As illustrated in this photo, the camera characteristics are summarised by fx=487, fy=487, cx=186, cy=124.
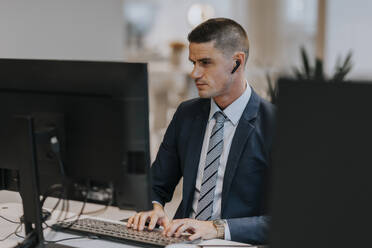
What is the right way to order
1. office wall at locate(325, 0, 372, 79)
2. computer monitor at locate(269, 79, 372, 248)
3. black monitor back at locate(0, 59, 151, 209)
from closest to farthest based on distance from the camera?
computer monitor at locate(269, 79, 372, 248) < black monitor back at locate(0, 59, 151, 209) < office wall at locate(325, 0, 372, 79)

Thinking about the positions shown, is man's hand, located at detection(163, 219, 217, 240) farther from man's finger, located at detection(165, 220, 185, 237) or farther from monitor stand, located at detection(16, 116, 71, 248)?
monitor stand, located at detection(16, 116, 71, 248)

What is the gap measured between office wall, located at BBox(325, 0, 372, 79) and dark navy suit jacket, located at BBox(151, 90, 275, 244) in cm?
371

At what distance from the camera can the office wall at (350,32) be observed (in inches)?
207

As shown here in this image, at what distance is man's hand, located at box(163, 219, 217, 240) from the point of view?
1530 mm

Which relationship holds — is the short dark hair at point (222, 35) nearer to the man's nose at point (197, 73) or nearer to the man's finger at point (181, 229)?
the man's nose at point (197, 73)

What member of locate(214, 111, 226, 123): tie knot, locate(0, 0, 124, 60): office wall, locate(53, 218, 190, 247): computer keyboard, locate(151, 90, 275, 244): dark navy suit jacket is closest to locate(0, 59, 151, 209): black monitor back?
locate(53, 218, 190, 247): computer keyboard

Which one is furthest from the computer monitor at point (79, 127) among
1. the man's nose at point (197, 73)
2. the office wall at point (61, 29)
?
the office wall at point (61, 29)

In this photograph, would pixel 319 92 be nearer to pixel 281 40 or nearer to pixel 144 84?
pixel 144 84

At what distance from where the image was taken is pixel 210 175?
178 centimetres

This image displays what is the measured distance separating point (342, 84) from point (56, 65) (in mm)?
854

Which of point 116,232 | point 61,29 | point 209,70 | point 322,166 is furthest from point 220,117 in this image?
point 61,29

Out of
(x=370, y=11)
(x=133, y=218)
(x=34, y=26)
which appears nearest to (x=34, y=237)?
(x=133, y=218)

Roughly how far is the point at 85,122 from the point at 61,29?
222 centimetres

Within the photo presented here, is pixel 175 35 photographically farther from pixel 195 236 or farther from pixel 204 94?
pixel 195 236
